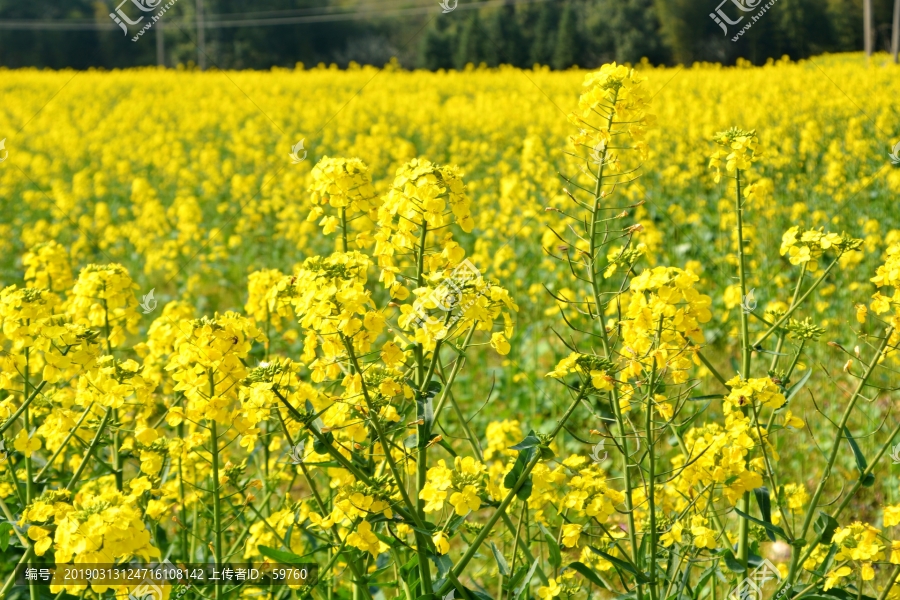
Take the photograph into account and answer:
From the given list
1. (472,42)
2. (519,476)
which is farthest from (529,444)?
(472,42)

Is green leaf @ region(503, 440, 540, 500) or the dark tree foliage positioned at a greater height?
the dark tree foliage

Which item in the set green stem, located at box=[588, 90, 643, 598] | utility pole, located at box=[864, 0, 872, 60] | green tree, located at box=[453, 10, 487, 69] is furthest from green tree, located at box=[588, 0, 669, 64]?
green stem, located at box=[588, 90, 643, 598]

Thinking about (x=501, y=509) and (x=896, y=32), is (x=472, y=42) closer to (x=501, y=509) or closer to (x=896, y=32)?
(x=896, y=32)

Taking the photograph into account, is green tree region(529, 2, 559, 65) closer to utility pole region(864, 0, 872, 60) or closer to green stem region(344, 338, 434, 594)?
utility pole region(864, 0, 872, 60)

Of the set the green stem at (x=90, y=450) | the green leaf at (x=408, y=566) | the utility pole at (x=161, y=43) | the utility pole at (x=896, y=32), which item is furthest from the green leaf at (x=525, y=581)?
the utility pole at (x=161, y=43)

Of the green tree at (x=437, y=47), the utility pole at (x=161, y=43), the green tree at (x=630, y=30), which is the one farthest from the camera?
the utility pole at (x=161, y=43)

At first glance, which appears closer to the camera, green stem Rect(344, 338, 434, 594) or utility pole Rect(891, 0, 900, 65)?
green stem Rect(344, 338, 434, 594)

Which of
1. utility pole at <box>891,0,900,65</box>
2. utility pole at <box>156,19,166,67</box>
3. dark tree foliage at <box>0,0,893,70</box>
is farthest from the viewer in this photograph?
utility pole at <box>156,19,166,67</box>

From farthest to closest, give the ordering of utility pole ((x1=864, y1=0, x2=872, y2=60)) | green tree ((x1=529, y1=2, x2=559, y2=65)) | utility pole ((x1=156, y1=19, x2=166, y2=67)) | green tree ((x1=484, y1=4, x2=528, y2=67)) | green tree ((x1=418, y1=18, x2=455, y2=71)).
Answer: utility pole ((x1=156, y1=19, x2=166, y2=67))
green tree ((x1=418, y1=18, x2=455, y2=71))
green tree ((x1=484, y1=4, x2=528, y2=67))
green tree ((x1=529, y1=2, x2=559, y2=65))
utility pole ((x1=864, y1=0, x2=872, y2=60))

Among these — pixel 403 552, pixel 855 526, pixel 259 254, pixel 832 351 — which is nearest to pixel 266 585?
pixel 403 552

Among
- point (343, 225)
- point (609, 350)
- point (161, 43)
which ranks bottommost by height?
point (609, 350)

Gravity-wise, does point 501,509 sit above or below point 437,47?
Answer: below

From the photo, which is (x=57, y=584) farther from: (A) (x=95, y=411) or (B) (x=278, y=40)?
(B) (x=278, y=40)

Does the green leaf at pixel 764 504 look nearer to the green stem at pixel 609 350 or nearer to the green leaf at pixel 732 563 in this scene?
the green leaf at pixel 732 563
